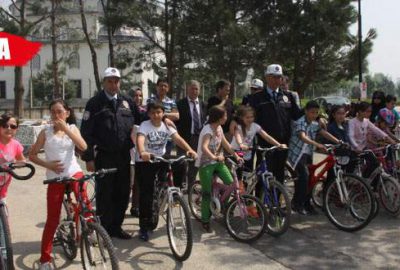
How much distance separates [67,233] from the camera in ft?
16.3

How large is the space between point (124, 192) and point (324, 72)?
580 inches

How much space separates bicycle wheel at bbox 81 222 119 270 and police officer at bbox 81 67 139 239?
1.34 m

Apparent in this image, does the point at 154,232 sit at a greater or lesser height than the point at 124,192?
lesser

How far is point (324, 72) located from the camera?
63.1 feet

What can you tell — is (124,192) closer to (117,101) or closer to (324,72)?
(117,101)

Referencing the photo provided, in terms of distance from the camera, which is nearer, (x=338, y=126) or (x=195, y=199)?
(x=195, y=199)

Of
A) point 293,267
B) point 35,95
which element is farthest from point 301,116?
point 35,95

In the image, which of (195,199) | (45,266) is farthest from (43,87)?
(45,266)

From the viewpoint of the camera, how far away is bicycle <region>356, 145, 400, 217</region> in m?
6.63

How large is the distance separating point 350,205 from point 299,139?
109 centimetres

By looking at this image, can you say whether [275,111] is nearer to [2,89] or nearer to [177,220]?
[177,220]

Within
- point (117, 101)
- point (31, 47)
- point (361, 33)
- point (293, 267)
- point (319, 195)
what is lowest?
point (293, 267)

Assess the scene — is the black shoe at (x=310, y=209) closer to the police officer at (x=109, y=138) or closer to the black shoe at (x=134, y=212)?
the black shoe at (x=134, y=212)

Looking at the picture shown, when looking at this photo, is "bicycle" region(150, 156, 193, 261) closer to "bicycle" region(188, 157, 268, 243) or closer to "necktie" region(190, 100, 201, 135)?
"bicycle" region(188, 157, 268, 243)
